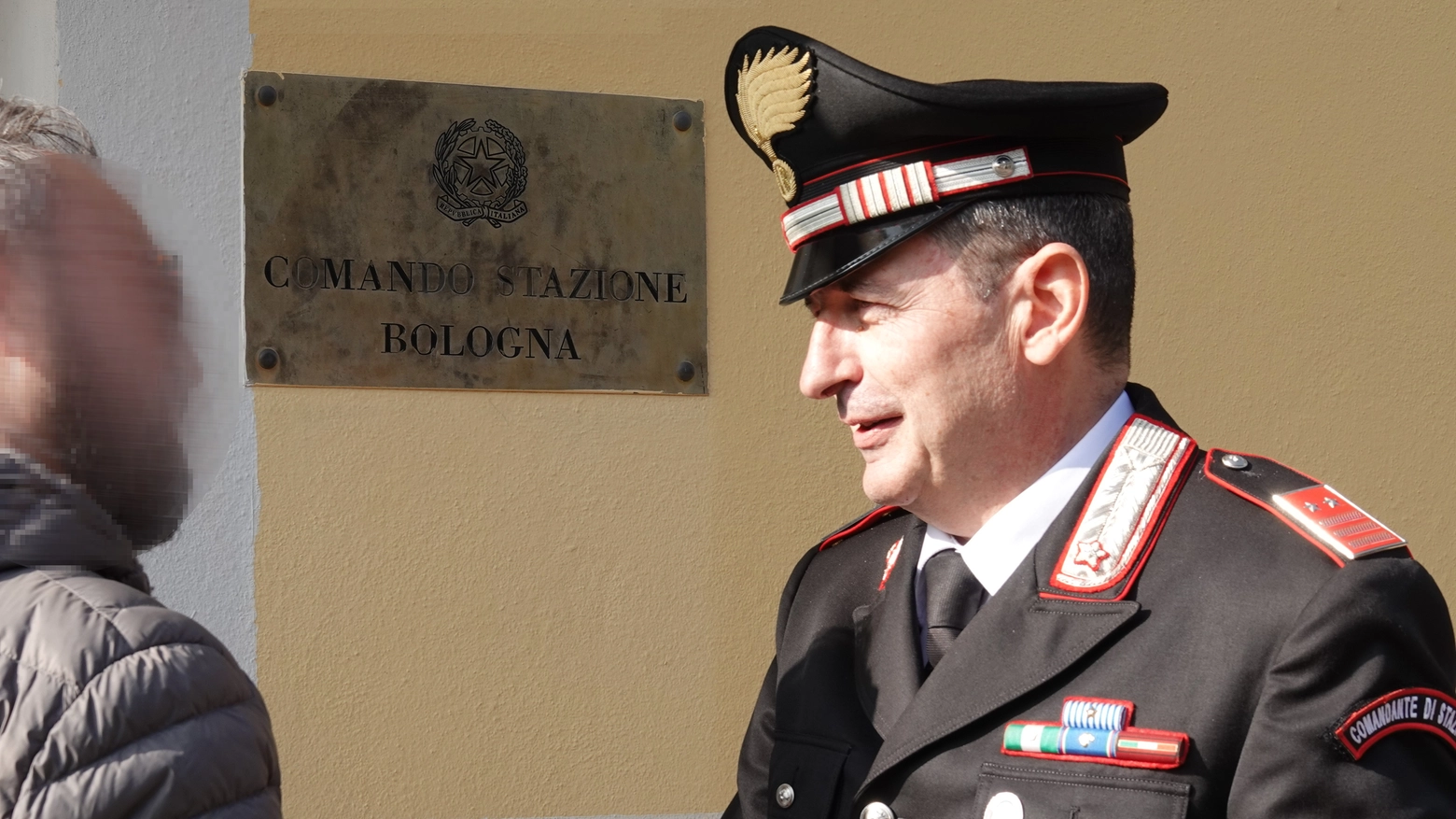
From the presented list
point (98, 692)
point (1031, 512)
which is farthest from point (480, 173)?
point (98, 692)

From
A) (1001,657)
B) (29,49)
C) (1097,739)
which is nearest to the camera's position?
(1097,739)

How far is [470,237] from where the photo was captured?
266 centimetres

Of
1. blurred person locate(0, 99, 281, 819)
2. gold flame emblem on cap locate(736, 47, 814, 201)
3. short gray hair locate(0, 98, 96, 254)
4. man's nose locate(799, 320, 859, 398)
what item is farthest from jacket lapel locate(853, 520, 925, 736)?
short gray hair locate(0, 98, 96, 254)

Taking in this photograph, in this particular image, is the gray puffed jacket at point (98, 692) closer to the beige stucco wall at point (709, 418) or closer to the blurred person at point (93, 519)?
the blurred person at point (93, 519)

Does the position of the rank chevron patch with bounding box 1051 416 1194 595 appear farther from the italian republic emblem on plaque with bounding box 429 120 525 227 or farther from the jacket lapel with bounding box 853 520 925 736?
the italian republic emblem on plaque with bounding box 429 120 525 227

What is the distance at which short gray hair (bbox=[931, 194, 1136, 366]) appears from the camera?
1.61 meters

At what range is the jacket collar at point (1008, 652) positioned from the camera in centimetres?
147

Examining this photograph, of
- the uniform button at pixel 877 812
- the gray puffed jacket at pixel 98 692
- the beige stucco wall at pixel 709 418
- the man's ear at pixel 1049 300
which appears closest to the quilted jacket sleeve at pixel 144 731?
the gray puffed jacket at pixel 98 692

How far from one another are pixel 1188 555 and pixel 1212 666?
0.46 feet

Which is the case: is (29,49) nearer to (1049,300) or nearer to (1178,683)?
(1049,300)

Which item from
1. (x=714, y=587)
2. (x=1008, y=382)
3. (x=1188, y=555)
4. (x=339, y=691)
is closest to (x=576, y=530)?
(x=714, y=587)

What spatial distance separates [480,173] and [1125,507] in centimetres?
153

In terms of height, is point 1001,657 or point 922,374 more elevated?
point 922,374

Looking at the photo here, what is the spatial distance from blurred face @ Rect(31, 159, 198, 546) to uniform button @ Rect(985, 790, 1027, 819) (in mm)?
827
